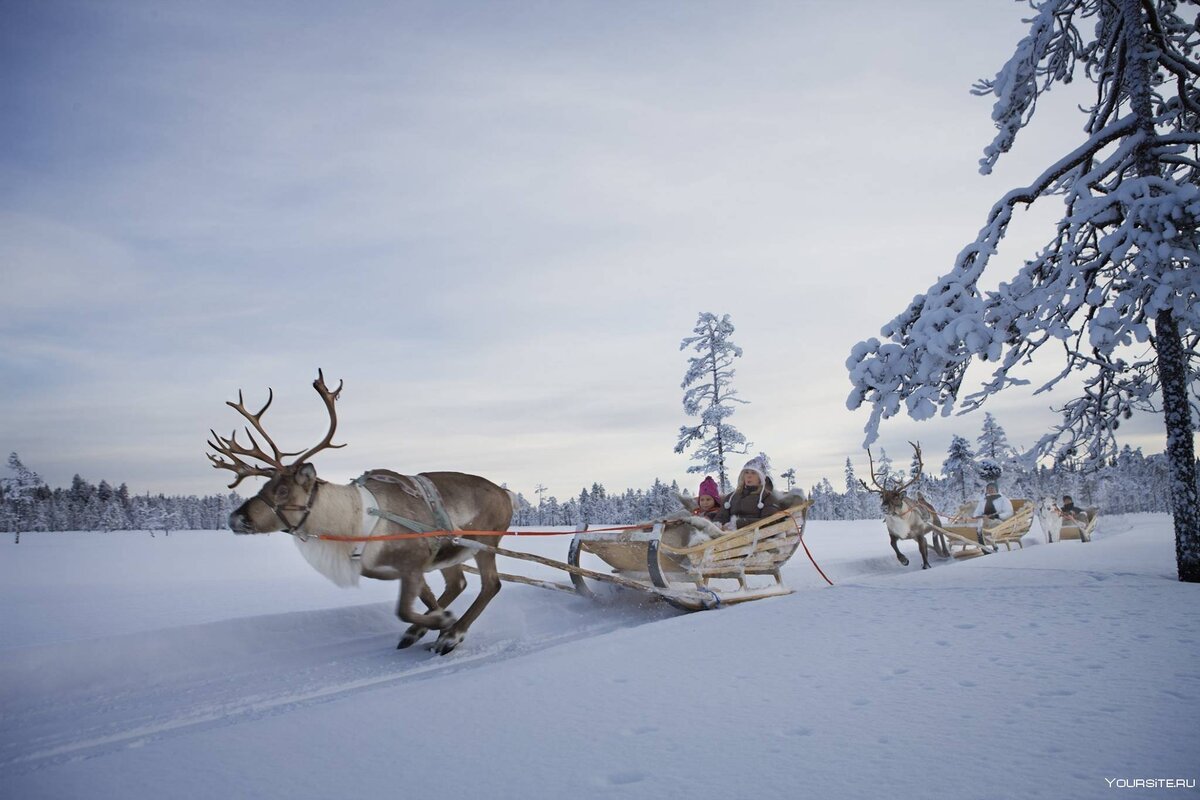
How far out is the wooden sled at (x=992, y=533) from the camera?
14.8m

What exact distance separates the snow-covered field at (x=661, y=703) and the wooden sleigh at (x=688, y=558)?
3.47ft

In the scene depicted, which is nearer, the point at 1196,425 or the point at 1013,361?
the point at 1013,361

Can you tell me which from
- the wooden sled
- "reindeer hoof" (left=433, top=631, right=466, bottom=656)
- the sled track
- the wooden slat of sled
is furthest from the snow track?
the wooden sled

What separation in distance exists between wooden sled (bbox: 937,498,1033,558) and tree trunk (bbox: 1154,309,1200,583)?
8029 mm

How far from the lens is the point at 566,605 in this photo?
810 centimetres

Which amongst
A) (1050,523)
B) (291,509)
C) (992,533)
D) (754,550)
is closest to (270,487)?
(291,509)

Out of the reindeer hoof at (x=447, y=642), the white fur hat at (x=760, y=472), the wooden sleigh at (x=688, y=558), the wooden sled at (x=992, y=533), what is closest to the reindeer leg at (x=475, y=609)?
the reindeer hoof at (x=447, y=642)

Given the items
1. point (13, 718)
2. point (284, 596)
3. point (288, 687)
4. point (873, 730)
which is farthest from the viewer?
point (284, 596)

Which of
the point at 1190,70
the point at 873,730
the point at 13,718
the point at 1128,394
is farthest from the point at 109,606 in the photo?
the point at 1190,70

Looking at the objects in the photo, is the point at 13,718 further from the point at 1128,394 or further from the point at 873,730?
the point at 1128,394

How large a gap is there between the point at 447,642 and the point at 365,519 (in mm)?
1466

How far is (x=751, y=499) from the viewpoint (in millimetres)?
10180

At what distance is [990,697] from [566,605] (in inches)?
232

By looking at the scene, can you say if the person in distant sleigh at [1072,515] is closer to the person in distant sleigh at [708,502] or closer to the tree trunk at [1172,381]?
the tree trunk at [1172,381]
